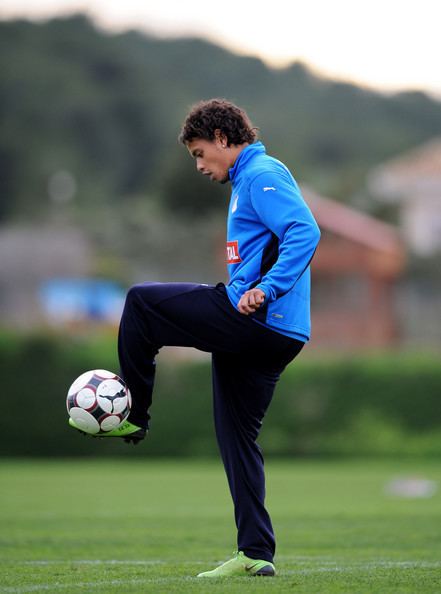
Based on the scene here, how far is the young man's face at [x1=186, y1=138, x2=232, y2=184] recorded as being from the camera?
6047mm

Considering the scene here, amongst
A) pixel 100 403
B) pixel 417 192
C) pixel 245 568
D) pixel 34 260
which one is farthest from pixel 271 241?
pixel 417 192

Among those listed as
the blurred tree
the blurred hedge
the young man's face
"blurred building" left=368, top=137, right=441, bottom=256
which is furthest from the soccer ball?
the blurred tree

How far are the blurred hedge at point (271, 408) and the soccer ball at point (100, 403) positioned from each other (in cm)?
1983

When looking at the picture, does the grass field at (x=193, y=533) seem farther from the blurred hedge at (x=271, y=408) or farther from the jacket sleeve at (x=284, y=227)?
the blurred hedge at (x=271, y=408)

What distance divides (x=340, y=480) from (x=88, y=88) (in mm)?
90212

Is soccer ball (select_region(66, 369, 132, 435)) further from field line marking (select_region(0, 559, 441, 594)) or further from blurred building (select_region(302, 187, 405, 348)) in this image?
blurred building (select_region(302, 187, 405, 348))

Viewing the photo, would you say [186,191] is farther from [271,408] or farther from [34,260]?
[271,408]

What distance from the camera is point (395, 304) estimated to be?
34.7 m

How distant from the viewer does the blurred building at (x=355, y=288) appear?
114 ft

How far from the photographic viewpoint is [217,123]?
19.8 ft

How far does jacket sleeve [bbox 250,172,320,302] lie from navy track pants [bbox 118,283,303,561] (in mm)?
284

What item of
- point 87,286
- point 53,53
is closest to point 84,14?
point 53,53

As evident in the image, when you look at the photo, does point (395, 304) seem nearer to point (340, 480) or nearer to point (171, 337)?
point (340, 480)

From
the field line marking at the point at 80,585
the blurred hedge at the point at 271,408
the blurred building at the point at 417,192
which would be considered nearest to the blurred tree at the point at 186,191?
the blurred building at the point at 417,192
